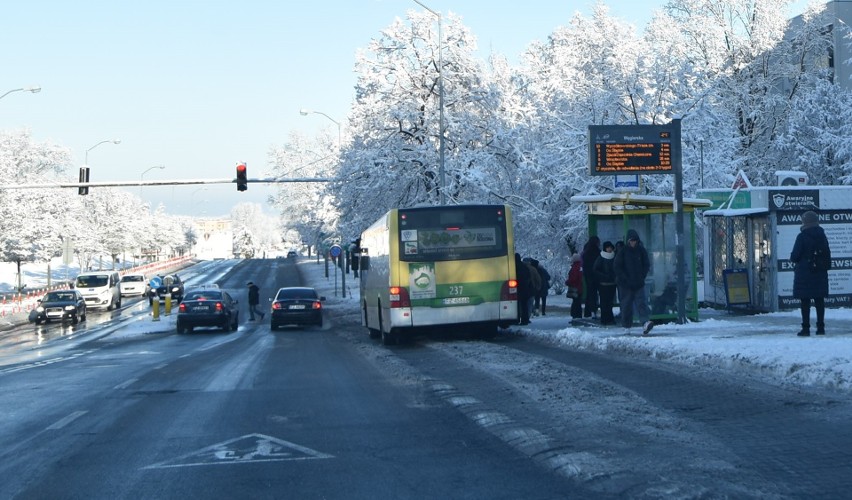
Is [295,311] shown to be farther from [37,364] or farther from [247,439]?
[247,439]

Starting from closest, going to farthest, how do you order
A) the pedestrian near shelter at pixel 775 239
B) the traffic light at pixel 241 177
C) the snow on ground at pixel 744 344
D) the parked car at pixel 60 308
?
the snow on ground at pixel 744 344 → the pedestrian near shelter at pixel 775 239 → the traffic light at pixel 241 177 → the parked car at pixel 60 308

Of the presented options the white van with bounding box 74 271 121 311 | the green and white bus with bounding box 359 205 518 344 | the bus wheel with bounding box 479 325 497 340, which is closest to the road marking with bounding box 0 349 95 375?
the green and white bus with bounding box 359 205 518 344

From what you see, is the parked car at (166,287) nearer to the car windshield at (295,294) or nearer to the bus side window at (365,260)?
the car windshield at (295,294)

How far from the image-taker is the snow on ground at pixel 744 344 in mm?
11820

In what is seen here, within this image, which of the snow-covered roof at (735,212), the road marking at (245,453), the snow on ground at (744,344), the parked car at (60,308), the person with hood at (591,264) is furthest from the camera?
the parked car at (60,308)

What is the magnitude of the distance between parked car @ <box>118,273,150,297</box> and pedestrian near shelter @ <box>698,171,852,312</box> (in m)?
56.6

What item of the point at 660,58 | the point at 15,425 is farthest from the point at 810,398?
the point at 660,58

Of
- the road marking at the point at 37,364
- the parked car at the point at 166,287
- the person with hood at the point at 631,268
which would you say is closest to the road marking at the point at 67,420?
the road marking at the point at 37,364

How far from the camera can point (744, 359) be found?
13109 millimetres

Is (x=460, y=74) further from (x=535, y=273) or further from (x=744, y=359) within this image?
(x=744, y=359)

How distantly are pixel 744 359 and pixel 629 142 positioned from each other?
9554mm

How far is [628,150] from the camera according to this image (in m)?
22.0

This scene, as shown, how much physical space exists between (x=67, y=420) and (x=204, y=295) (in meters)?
26.5

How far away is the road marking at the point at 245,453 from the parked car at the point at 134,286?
6801cm
